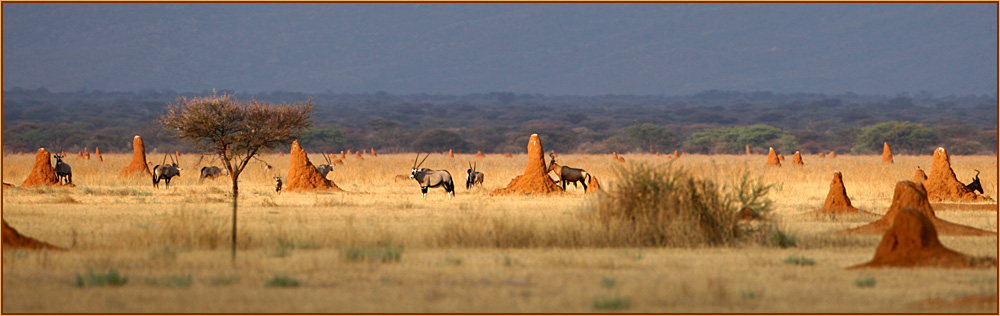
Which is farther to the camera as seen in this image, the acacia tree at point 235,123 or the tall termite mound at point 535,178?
the acacia tree at point 235,123

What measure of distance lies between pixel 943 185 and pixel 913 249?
38.3 feet

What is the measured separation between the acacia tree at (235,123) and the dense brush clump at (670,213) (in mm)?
14469

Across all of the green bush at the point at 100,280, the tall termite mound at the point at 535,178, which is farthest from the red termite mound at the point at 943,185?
the green bush at the point at 100,280

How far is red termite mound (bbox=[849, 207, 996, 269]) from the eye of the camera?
1149cm

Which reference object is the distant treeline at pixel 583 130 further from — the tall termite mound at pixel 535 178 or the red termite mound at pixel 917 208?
the red termite mound at pixel 917 208

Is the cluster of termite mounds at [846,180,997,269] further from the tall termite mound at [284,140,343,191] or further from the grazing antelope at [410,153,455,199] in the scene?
the tall termite mound at [284,140,343,191]

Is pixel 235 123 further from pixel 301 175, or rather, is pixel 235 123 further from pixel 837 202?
pixel 837 202

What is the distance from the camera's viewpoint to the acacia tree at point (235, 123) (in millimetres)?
27297

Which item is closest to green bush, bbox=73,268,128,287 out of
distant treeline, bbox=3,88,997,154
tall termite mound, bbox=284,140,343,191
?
tall termite mound, bbox=284,140,343,191

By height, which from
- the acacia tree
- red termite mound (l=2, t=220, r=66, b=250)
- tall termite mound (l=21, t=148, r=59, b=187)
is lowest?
red termite mound (l=2, t=220, r=66, b=250)

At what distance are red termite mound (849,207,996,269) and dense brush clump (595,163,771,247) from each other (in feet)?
7.49

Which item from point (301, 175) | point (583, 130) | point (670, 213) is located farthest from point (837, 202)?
point (583, 130)

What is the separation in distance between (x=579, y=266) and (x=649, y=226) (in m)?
2.39

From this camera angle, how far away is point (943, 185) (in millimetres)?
22469
